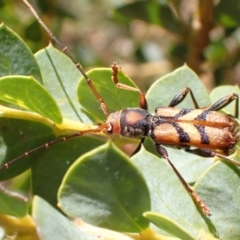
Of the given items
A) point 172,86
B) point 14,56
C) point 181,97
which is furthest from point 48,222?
point 181,97

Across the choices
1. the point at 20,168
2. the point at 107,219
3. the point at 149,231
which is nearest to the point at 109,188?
the point at 107,219

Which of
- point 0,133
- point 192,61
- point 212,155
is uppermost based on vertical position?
point 0,133

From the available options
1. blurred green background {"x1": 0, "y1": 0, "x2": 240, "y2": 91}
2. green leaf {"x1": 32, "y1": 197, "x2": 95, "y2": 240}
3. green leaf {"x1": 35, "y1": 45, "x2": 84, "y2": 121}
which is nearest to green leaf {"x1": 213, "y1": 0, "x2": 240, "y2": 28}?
blurred green background {"x1": 0, "y1": 0, "x2": 240, "y2": 91}

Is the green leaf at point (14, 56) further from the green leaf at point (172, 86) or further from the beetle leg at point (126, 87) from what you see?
the green leaf at point (172, 86)

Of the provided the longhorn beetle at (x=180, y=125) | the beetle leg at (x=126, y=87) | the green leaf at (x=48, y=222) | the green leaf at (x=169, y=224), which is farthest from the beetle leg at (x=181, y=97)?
the green leaf at (x=48, y=222)

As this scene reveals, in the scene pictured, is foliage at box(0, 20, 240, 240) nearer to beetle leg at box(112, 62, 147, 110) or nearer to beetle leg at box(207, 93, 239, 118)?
beetle leg at box(112, 62, 147, 110)

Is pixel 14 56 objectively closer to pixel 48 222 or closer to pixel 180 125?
pixel 48 222

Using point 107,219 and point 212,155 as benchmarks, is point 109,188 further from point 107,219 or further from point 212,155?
point 212,155
